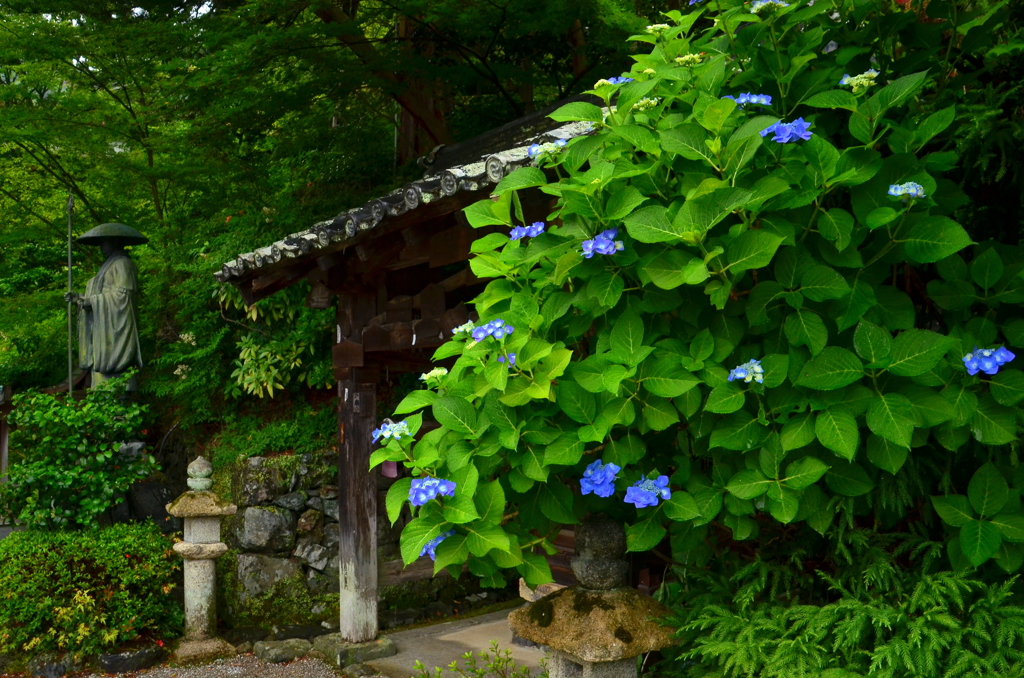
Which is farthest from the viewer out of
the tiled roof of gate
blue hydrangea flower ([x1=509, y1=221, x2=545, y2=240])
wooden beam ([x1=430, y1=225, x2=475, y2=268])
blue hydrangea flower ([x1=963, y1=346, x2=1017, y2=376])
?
wooden beam ([x1=430, y1=225, x2=475, y2=268])

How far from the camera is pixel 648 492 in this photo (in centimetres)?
234

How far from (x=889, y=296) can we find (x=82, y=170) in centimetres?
1361

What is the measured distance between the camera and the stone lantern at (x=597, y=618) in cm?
261

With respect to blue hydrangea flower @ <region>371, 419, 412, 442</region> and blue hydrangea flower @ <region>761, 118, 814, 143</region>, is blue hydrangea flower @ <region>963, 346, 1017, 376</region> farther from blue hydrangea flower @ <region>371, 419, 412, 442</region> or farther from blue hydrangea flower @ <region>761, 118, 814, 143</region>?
blue hydrangea flower @ <region>371, 419, 412, 442</region>

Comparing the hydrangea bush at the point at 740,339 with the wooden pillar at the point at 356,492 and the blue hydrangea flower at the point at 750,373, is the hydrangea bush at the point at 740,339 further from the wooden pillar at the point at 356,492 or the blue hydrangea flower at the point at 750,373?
the wooden pillar at the point at 356,492

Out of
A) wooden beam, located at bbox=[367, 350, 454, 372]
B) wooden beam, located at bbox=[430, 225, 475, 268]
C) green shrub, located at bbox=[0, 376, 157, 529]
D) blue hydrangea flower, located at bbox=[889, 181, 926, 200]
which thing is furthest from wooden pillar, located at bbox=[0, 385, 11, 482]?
blue hydrangea flower, located at bbox=[889, 181, 926, 200]

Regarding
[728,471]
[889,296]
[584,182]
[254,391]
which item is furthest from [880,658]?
[254,391]

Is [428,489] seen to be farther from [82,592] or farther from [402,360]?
[82,592]

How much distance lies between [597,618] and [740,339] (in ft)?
3.26

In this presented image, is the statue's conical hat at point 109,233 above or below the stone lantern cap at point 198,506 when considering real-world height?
above

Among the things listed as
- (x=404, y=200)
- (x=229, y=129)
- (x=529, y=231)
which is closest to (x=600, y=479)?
(x=529, y=231)

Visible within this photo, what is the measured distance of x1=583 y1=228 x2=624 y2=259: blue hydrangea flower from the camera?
2246mm

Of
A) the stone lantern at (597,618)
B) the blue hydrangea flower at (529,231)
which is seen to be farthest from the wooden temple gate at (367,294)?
the stone lantern at (597,618)

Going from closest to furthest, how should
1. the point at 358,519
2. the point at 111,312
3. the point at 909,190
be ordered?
the point at 909,190 < the point at 358,519 < the point at 111,312
